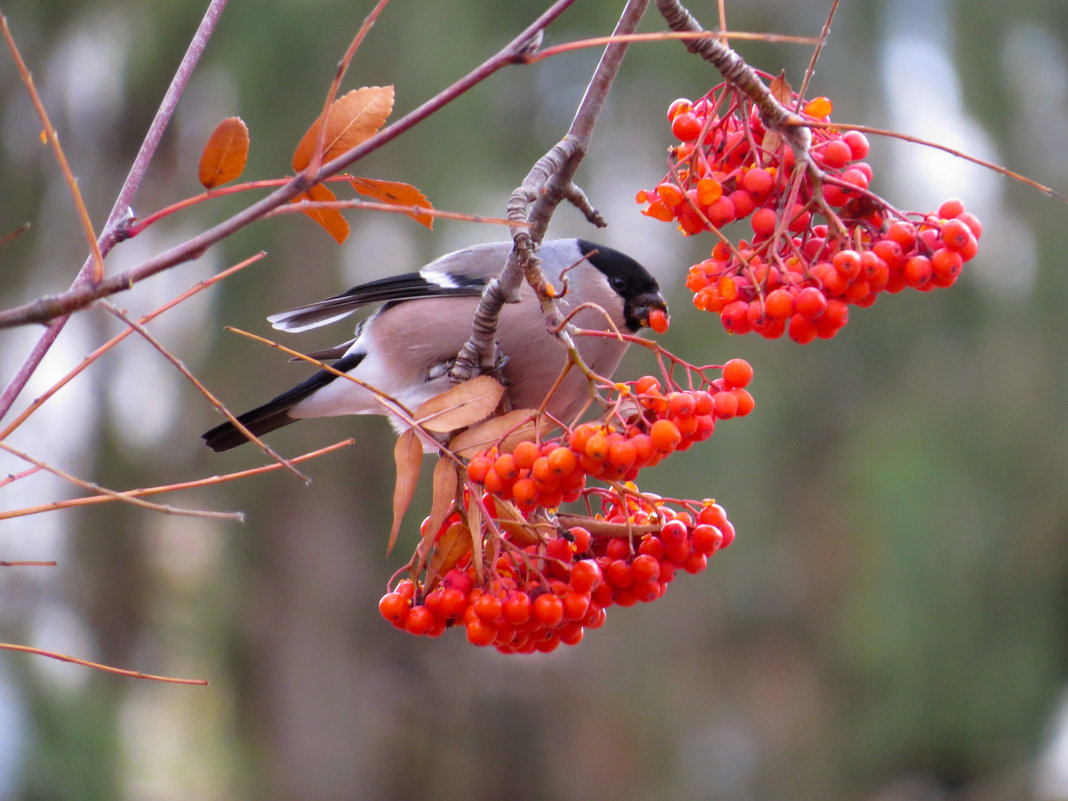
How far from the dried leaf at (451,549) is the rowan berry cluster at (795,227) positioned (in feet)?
1.55

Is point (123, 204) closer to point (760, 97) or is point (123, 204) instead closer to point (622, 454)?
point (622, 454)

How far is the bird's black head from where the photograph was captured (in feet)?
7.82

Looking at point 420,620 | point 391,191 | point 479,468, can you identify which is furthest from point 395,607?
point 391,191

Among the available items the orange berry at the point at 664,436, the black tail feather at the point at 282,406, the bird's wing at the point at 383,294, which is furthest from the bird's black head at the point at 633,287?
the orange berry at the point at 664,436

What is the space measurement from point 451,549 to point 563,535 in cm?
16

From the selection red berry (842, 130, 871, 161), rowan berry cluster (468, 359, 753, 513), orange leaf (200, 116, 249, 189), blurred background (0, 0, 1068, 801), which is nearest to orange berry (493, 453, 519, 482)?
rowan berry cluster (468, 359, 753, 513)

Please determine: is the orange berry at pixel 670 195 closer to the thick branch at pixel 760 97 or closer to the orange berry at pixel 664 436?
the thick branch at pixel 760 97

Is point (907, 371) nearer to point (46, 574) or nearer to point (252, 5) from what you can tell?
point (252, 5)

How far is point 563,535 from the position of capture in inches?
57.6

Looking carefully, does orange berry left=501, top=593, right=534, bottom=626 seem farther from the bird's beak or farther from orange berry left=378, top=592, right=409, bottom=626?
the bird's beak

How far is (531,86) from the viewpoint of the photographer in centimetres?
511

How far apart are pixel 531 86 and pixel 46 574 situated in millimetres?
3352

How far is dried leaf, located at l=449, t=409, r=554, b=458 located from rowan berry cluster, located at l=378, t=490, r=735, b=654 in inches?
4.2

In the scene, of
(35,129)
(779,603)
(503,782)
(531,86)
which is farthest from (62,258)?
(779,603)
